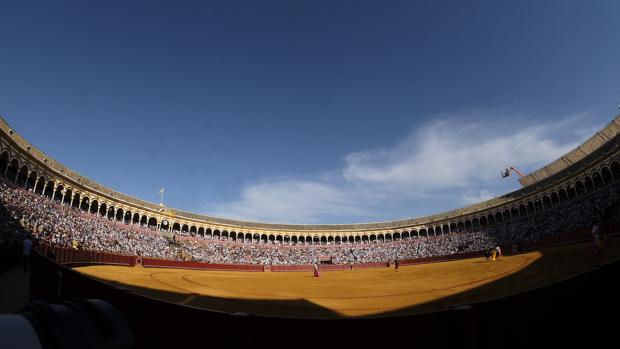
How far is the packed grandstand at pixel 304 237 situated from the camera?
1275 inches

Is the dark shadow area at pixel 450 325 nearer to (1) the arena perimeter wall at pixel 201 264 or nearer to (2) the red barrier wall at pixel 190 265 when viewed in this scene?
(1) the arena perimeter wall at pixel 201 264

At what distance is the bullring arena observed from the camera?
3.67m

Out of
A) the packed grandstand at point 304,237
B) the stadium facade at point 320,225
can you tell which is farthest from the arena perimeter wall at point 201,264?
the stadium facade at point 320,225

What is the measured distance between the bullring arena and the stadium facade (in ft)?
0.74

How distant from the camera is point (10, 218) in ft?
78.4

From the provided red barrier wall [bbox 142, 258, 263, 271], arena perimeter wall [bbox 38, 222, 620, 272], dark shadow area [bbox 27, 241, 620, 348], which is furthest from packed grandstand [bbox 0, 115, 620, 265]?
dark shadow area [bbox 27, 241, 620, 348]

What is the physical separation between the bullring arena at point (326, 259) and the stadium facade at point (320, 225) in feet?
0.74

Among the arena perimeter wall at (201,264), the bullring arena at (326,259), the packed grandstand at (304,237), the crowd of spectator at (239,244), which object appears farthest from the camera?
the packed grandstand at (304,237)

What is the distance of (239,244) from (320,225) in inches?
781

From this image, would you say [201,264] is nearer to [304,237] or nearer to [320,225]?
[304,237]

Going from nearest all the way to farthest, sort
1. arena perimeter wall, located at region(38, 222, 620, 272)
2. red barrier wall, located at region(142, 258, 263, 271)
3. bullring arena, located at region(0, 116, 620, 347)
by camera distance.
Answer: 1. bullring arena, located at region(0, 116, 620, 347)
2. arena perimeter wall, located at region(38, 222, 620, 272)
3. red barrier wall, located at region(142, 258, 263, 271)

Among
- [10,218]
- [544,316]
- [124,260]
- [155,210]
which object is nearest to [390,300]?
[544,316]

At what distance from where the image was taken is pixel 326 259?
6550 centimetres

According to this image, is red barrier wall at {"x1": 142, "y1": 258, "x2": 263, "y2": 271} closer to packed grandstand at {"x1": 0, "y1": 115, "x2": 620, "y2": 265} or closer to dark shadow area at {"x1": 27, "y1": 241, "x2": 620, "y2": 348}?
packed grandstand at {"x1": 0, "y1": 115, "x2": 620, "y2": 265}
